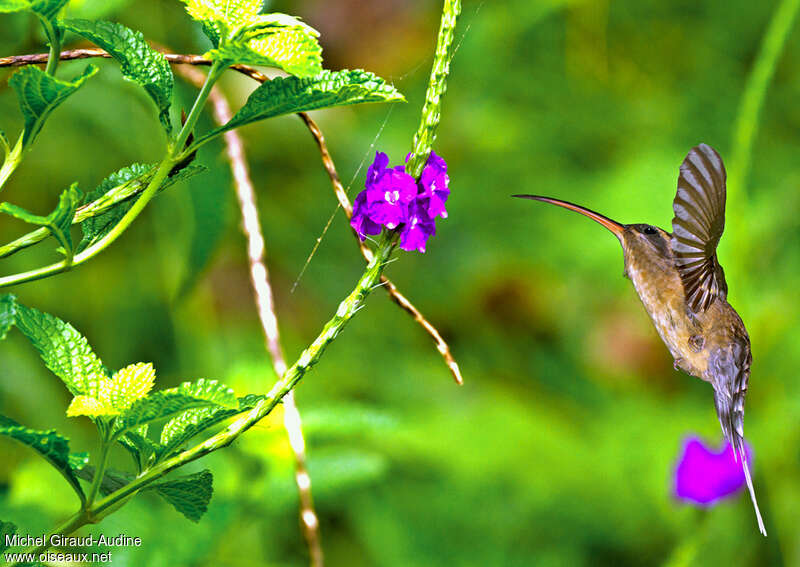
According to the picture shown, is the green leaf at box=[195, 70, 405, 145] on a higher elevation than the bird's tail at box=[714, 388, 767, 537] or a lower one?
higher

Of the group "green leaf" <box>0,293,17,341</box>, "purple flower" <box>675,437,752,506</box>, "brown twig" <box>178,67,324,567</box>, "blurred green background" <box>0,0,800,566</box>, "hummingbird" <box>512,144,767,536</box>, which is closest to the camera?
"green leaf" <box>0,293,17,341</box>

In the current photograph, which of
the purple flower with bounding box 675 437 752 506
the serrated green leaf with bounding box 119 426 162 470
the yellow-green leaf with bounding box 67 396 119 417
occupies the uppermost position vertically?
the yellow-green leaf with bounding box 67 396 119 417

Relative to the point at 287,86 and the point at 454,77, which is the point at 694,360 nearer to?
the point at 287,86

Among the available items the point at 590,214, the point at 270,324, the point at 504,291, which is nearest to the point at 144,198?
the point at 270,324

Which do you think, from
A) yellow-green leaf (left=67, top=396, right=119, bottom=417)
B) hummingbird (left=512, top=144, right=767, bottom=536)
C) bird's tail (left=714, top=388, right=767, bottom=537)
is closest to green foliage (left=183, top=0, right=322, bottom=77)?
yellow-green leaf (left=67, top=396, right=119, bottom=417)

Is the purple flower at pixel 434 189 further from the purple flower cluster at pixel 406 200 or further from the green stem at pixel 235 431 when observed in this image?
the green stem at pixel 235 431

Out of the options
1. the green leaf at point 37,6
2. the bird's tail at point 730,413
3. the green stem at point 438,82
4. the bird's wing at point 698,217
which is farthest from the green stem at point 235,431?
the bird's tail at point 730,413

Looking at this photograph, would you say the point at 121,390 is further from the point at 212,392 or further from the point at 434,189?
the point at 434,189

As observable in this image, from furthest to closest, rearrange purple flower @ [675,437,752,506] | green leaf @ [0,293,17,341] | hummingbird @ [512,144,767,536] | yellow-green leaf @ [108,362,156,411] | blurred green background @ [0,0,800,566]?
blurred green background @ [0,0,800,566] → purple flower @ [675,437,752,506] → hummingbird @ [512,144,767,536] → yellow-green leaf @ [108,362,156,411] → green leaf @ [0,293,17,341]

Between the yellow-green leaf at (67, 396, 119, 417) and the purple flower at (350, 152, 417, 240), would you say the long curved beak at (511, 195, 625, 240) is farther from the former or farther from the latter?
the yellow-green leaf at (67, 396, 119, 417)
